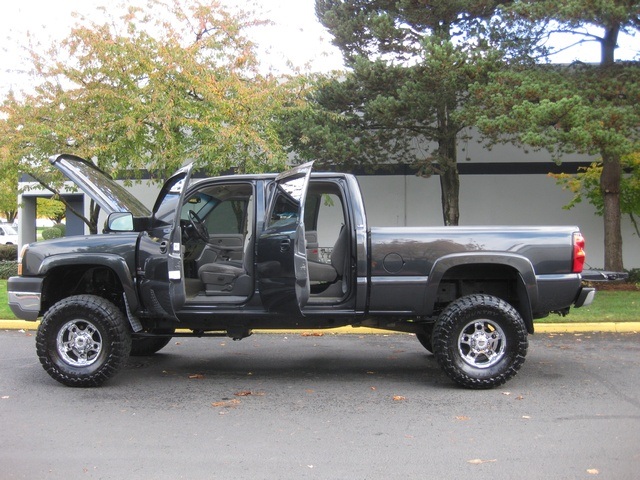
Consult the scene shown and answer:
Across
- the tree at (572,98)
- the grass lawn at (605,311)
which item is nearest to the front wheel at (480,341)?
the grass lawn at (605,311)

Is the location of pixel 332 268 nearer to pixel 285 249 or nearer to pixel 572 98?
pixel 285 249

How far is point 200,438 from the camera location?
5035 mm

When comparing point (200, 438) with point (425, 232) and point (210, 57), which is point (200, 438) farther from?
point (210, 57)

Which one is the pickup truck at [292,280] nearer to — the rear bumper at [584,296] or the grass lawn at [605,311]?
the rear bumper at [584,296]

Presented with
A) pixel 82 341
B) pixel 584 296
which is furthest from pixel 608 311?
pixel 82 341

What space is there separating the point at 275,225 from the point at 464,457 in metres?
2.77

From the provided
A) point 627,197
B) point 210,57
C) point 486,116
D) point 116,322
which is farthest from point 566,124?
point 116,322

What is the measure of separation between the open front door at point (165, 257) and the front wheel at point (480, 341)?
2509 millimetres

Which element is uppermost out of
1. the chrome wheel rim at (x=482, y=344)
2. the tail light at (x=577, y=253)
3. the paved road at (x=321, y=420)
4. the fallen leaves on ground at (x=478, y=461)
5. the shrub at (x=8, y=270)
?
the tail light at (x=577, y=253)

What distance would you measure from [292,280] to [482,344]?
6.30 ft

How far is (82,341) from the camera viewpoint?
21.6ft

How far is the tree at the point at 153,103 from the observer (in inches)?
481

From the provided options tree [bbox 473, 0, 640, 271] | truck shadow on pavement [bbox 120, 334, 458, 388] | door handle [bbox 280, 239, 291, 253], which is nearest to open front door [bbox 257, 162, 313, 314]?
door handle [bbox 280, 239, 291, 253]

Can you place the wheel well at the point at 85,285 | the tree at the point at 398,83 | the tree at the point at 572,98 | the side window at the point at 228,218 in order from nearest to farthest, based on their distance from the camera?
1. the wheel well at the point at 85,285
2. the side window at the point at 228,218
3. the tree at the point at 572,98
4. the tree at the point at 398,83
